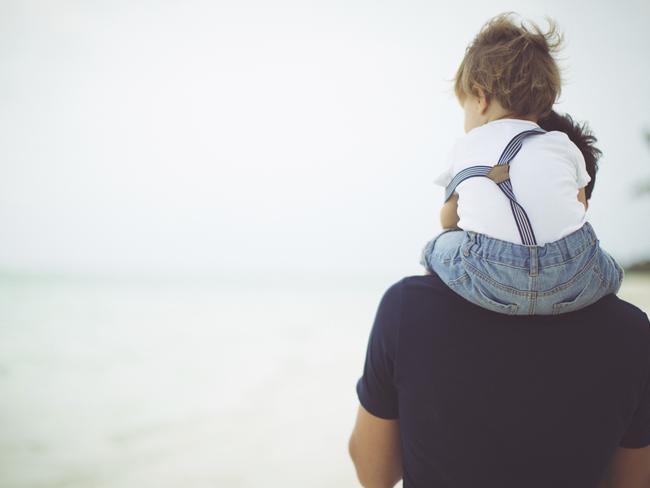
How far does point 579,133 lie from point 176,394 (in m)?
3.62

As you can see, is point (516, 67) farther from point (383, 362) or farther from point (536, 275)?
point (383, 362)

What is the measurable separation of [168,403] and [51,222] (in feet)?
28.7

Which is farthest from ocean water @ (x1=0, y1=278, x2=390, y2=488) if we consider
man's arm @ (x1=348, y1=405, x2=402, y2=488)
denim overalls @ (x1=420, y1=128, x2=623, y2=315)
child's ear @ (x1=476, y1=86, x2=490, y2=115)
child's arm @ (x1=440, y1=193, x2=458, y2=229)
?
child's ear @ (x1=476, y1=86, x2=490, y2=115)

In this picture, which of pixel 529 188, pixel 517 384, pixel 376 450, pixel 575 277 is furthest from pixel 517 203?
pixel 376 450

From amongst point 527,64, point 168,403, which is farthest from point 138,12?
point 527,64

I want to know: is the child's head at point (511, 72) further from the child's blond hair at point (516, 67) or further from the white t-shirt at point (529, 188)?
the white t-shirt at point (529, 188)

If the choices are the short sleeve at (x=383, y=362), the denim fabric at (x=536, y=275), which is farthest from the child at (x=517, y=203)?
the short sleeve at (x=383, y=362)

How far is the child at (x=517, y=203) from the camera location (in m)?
0.65

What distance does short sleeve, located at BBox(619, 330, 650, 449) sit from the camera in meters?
0.68

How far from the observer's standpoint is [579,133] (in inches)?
39.4

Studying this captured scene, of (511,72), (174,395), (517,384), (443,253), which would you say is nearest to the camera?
(517,384)

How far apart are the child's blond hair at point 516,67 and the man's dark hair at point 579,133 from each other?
0.04 m

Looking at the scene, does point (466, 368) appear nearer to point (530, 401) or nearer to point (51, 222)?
point (530, 401)

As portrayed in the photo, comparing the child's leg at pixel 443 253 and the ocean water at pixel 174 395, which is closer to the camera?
the child's leg at pixel 443 253
